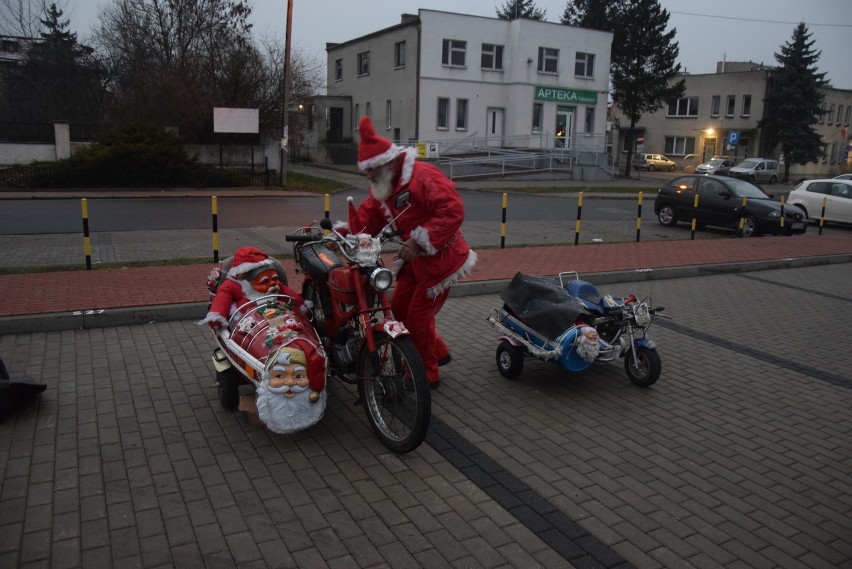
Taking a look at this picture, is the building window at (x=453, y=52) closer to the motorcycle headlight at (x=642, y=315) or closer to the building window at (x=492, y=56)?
the building window at (x=492, y=56)

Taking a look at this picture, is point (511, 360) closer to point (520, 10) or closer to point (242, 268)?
point (242, 268)

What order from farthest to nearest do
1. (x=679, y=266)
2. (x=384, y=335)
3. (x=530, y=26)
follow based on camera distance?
(x=530, y=26) < (x=679, y=266) < (x=384, y=335)

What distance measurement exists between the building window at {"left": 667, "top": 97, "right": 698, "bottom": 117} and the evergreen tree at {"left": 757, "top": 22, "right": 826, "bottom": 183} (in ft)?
31.4

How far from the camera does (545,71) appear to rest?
136 feet

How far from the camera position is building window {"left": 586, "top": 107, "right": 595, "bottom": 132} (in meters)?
44.0

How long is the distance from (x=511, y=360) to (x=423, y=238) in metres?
1.58

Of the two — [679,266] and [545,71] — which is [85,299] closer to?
[679,266]

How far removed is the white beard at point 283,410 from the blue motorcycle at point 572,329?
6.94 ft

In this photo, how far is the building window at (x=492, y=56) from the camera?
4022 cm

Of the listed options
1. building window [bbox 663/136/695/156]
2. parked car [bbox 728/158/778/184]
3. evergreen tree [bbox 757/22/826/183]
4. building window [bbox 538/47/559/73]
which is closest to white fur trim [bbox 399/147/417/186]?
building window [bbox 538/47/559/73]

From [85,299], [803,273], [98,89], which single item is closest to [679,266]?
[803,273]

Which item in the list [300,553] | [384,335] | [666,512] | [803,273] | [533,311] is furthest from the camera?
[803,273]

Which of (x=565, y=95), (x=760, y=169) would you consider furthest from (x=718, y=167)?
(x=565, y=95)

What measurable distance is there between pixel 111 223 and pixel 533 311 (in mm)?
12303
